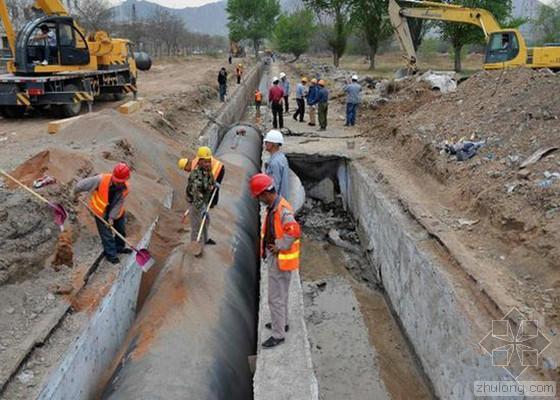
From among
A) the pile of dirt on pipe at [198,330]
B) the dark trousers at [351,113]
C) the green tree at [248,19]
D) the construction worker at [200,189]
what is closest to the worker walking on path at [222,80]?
the dark trousers at [351,113]

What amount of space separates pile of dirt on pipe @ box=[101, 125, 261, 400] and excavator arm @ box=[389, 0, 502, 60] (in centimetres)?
1555

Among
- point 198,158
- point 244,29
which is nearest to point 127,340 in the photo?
point 198,158

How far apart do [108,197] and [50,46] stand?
1189 cm

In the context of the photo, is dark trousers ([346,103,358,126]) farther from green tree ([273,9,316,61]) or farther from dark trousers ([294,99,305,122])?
green tree ([273,9,316,61])

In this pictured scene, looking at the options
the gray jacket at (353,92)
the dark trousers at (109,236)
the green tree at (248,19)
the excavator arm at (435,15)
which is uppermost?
the green tree at (248,19)

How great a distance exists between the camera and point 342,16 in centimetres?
4844

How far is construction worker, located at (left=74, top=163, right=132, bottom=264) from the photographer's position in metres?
6.04

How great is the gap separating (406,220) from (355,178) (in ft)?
12.7

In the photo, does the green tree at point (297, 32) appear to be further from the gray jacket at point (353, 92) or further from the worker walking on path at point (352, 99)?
the gray jacket at point (353, 92)

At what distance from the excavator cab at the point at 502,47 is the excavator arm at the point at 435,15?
0.66 metres

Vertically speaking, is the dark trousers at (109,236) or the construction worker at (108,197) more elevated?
the construction worker at (108,197)

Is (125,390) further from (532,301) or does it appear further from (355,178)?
(355,178)

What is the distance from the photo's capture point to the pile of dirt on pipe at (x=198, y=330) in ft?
14.6

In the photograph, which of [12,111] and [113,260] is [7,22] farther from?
[113,260]
